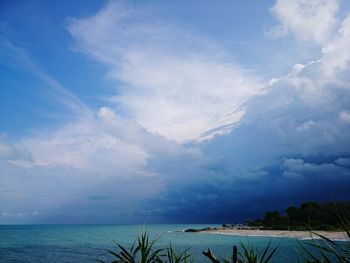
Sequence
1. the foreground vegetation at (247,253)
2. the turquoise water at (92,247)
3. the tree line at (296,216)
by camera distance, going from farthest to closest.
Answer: the tree line at (296,216), the turquoise water at (92,247), the foreground vegetation at (247,253)

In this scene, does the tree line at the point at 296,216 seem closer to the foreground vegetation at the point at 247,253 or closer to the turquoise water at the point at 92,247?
the turquoise water at the point at 92,247

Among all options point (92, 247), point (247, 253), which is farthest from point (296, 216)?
point (247, 253)

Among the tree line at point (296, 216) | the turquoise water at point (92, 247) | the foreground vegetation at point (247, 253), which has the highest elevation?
the tree line at point (296, 216)

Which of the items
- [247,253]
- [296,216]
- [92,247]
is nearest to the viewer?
[247,253]

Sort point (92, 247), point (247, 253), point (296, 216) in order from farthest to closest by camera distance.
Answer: point (296, 216), point (92, 247), point (247, 253)

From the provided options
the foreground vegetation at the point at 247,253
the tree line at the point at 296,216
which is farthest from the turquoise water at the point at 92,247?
the tree line at the point at 296,216

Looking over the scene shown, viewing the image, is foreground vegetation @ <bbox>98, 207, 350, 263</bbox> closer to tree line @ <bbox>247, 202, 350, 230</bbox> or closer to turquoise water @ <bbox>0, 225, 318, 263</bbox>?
turquoise water @ <bbox>0, 225, 318, 263</bbox>

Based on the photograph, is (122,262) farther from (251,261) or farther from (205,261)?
(205,261)

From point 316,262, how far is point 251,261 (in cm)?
377

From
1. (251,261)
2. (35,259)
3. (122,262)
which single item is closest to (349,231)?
(251,261)

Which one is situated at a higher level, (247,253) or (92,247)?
(92,247)

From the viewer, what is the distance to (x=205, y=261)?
33.7 metres

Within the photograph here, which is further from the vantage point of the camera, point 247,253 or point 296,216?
point 296,216

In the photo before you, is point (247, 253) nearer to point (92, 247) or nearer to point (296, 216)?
point (92, 247)
